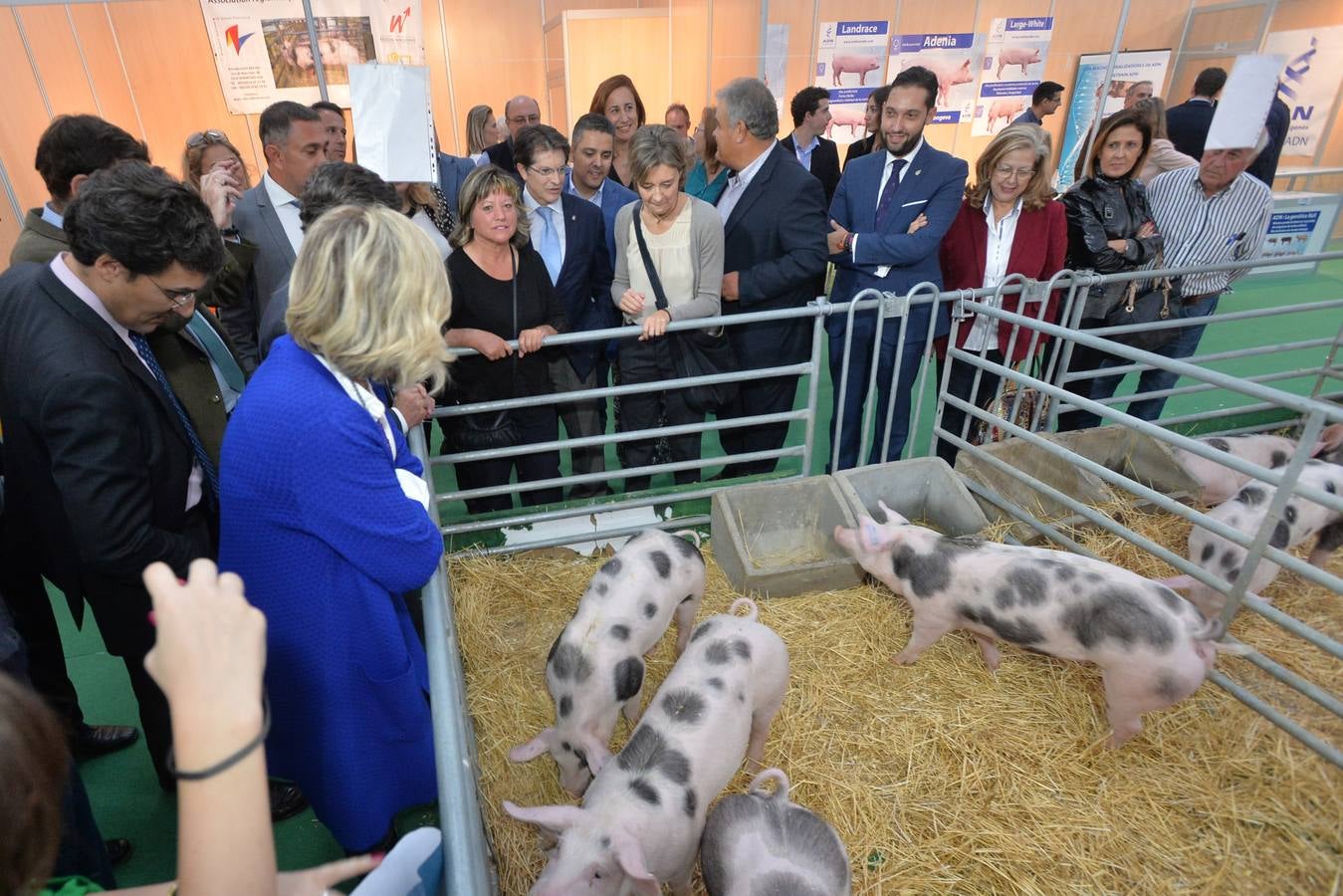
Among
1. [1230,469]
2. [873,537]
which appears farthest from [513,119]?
[1230,469]

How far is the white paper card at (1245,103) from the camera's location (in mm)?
3596

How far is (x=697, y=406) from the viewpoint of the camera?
12.2 ft

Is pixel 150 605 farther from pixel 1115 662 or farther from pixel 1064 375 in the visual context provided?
pixel 1064 375

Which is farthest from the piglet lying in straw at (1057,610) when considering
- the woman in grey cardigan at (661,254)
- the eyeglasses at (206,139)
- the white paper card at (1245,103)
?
the eyeglasses at (206,139)

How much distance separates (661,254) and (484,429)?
1248 mm

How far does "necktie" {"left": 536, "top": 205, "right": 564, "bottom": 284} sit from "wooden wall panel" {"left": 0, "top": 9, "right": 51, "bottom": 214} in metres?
7.04

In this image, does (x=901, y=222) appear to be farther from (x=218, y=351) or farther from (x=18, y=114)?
(x=18, y=114)

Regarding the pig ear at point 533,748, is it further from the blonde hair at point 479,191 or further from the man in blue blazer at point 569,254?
the blonde hair at point 479,191

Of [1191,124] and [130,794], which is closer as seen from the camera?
[130,794]

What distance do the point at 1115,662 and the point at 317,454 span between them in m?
2.48

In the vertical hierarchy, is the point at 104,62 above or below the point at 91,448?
above

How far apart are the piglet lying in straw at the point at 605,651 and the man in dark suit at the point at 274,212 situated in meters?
2.10

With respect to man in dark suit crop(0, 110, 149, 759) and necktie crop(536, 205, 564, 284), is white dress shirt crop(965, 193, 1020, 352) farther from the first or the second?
man in dark suit crop(0, 110, 149, 759)

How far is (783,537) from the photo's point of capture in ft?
11.7
